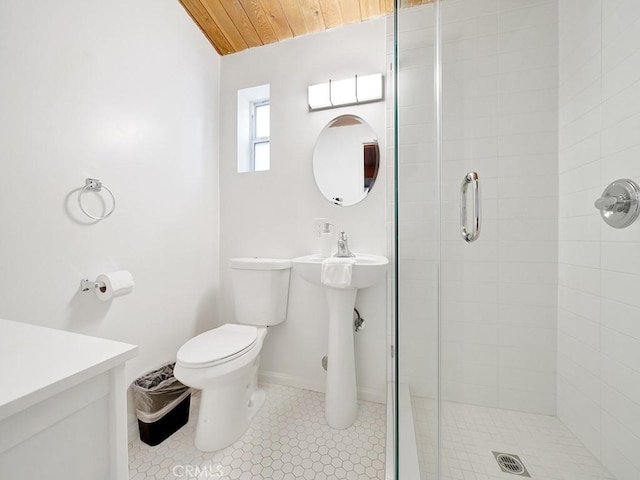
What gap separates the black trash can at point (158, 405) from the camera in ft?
4.01

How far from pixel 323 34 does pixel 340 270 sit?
143 centimetres

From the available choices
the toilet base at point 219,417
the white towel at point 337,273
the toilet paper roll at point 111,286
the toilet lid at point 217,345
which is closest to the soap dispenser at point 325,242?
the white towel at point 337,273

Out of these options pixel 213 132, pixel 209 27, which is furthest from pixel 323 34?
pixel 213 132

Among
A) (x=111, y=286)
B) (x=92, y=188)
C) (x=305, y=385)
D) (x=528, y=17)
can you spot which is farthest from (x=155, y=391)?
(x=528, y=17)

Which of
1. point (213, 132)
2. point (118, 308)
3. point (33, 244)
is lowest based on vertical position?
point (118, 308)

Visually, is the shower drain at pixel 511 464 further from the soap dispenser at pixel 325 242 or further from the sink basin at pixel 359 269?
the soap dispenser at pixel 325 242

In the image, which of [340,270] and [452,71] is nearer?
[452,71]

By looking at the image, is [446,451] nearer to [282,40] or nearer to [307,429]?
[307,429]

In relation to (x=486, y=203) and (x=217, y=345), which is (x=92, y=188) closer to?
(x=217, y=345)

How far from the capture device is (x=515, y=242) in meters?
0.83

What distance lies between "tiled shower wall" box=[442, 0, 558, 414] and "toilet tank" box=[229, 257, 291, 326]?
951mm

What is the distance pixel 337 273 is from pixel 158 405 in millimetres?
1024

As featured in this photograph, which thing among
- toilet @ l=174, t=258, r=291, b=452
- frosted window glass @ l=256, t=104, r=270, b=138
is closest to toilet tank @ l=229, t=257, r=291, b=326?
toilet @ l=174, t=258, r=291, b=452

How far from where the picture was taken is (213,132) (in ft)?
5.95
